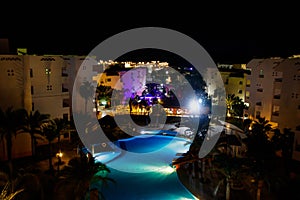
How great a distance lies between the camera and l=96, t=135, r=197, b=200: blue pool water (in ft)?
47.2

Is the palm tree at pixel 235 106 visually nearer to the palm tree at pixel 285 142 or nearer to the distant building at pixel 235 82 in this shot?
the distant building at pixel 235 82

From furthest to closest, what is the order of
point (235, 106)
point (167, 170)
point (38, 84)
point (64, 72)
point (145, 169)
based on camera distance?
point (235, 106) < point (64, 72) < point (38, 84) < point (145, 169) < point (167, 170)

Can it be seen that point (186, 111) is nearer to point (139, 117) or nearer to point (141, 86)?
point (139, 117)

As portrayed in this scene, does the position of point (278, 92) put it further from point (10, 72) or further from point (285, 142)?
point (10, 72)

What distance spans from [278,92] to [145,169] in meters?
12.1

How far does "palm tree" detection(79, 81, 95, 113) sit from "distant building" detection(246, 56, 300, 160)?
Result: 14467 millimetres

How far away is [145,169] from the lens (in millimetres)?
17719

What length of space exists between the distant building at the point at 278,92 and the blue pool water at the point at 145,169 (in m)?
7.23

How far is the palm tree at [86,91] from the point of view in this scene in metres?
23.8

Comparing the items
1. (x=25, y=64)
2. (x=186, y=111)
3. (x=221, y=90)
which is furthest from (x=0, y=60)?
(x=221, y=90)

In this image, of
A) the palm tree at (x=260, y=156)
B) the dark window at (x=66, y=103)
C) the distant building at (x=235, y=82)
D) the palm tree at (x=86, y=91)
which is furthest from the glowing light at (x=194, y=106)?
the palm tree at (x=260, y=156)

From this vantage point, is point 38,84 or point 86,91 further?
point 86,91

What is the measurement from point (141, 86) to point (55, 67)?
78.3 feet

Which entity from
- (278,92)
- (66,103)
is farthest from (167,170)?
(278,92)
